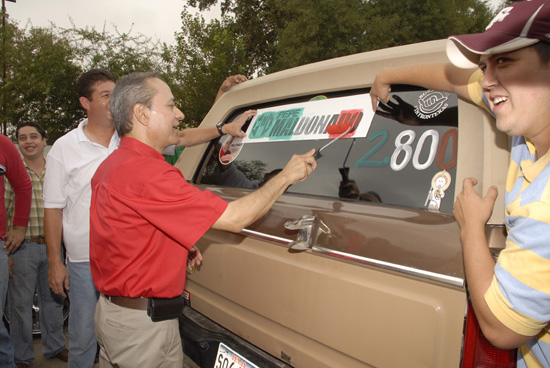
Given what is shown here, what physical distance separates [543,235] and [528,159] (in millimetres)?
345

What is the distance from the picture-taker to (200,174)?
2.81 meters

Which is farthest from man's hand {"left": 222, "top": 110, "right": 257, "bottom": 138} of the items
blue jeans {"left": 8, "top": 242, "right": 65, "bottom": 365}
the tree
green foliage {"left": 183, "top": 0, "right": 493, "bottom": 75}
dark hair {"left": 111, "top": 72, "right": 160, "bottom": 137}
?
the tree

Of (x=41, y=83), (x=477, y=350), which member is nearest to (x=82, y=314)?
(x=477, y=350)

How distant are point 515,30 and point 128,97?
1.58 metres

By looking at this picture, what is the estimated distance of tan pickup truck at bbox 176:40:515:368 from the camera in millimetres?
1321

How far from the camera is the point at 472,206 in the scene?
1264mm

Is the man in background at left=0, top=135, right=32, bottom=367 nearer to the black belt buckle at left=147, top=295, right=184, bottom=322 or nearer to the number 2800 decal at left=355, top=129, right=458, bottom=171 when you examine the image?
the black belt buckle at left=147, top=295, right=184, bottom=322

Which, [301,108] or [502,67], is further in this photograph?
[301,108]

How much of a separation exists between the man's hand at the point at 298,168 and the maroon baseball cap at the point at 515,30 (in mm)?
784

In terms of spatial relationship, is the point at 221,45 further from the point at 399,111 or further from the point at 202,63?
the point at 399,111

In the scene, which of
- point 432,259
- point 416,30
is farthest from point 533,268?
point 416,30

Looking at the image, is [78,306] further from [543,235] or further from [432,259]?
[543,235]

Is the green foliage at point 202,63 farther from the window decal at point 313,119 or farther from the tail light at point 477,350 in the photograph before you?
the tail light at point 477,350

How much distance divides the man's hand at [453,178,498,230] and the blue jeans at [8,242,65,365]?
357 cm
